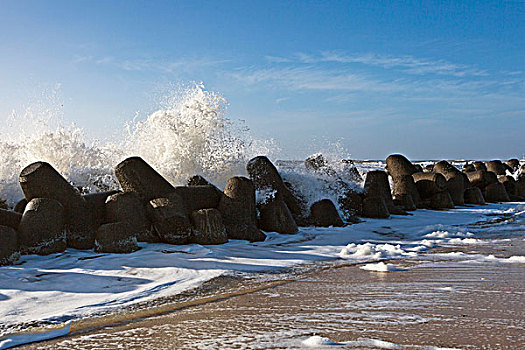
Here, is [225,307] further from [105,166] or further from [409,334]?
[105,166]

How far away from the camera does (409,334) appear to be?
2.81 m

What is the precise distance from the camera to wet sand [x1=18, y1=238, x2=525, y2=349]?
2.73 metres

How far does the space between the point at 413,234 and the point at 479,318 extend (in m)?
4.35

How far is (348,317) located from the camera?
3.17 metres

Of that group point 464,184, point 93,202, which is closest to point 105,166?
point 93,202

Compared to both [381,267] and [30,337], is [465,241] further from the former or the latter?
[30,337]

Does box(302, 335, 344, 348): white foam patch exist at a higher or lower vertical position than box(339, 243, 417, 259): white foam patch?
lower

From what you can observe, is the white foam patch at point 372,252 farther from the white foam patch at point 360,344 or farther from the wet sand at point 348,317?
the white foam patch at point 360,344

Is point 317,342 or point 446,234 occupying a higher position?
point 446,234

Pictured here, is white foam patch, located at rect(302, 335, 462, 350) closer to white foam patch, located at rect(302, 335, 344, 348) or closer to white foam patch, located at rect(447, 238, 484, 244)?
white foam patch, located at rect(302, 335, 344, 348)

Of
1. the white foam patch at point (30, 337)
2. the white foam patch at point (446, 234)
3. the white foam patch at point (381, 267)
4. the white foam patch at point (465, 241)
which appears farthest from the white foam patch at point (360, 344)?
the white foam patch at point (446, 234)

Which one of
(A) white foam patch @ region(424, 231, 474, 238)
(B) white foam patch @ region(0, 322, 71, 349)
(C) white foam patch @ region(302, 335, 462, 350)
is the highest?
(A) white foam patch @ region(424, 231, 474, 238)

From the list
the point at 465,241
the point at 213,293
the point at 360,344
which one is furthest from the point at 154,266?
the point at 465,241

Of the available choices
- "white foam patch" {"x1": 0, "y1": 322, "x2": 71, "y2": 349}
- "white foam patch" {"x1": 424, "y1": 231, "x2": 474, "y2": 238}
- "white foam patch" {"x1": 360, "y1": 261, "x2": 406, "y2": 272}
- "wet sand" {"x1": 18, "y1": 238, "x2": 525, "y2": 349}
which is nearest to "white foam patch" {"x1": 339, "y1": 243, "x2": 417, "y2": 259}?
"white foam patch" {"x1": 360, "y1": 261, "x2": 406, "y2": 272}
